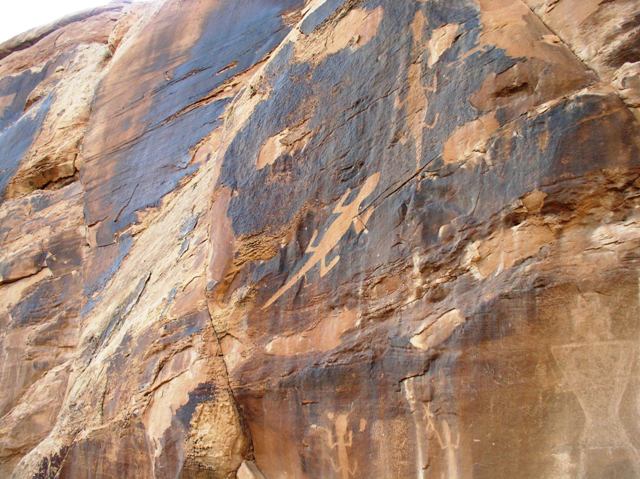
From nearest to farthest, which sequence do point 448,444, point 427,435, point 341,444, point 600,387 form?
point 600,387
point 448,444
point 427,435
point 341,444

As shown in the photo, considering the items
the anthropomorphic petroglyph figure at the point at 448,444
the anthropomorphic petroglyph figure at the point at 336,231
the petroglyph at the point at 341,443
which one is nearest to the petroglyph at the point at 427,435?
the anthropomorphic petroglyph figure at the point at 448,444

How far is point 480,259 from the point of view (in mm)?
4180

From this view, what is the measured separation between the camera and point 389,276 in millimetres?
4621

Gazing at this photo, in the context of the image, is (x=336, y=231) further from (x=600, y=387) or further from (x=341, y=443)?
(x=600, y=387)

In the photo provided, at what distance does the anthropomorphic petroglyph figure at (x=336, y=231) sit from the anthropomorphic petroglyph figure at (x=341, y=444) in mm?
1185

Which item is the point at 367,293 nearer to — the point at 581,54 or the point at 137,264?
the point at 581,54

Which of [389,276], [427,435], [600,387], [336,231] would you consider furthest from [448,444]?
[336,231]

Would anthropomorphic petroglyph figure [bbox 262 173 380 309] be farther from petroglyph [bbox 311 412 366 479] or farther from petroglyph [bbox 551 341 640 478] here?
petroglyph [bbox 551 341 640 478]

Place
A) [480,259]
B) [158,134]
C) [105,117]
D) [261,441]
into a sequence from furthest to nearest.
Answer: [105,117] → [158,134] → [261,441] → [480,259]

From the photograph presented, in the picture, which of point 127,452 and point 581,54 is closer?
point 581,54

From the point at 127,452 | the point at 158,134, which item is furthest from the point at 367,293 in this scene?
the point at 158,134

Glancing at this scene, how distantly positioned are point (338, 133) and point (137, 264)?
3.42 m

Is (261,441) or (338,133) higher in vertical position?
(338,133)

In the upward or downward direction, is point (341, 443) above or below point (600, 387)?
below
